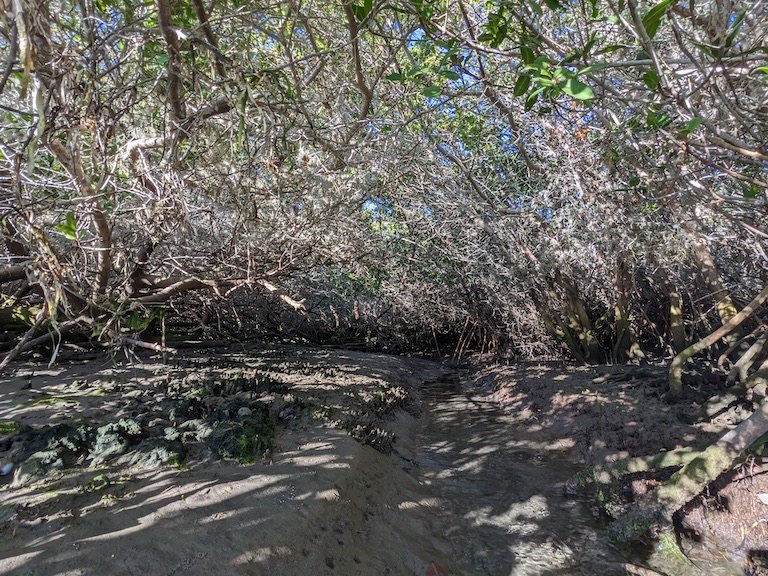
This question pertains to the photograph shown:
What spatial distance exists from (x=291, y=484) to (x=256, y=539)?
741mm

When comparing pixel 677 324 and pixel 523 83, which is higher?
pixel 523 83

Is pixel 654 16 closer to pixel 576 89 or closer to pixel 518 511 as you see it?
pixel 576 89

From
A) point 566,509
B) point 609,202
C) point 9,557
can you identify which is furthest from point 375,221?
point 9,557

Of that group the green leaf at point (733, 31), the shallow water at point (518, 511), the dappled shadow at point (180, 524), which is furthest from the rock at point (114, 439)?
the green leaf at point (733, 31)

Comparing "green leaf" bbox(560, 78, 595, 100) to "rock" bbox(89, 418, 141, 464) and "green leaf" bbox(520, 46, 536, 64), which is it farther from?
"rock" bbox(89, 418, 141, 464)

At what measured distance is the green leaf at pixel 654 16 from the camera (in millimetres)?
2135

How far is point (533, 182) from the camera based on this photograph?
26.6ft

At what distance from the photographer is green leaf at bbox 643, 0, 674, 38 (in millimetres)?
2135

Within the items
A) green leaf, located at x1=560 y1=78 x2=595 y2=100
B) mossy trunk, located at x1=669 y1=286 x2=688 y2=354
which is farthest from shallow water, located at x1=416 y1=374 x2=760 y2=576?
green leaf, located at x1=560 y1=78 x2=595 y2=100

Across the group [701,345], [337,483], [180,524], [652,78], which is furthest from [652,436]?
[180,524]

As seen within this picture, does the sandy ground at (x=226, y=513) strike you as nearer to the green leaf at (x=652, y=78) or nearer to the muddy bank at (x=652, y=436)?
the muddy bank at (x=652, y=436)

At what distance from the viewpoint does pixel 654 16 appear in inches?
89.3

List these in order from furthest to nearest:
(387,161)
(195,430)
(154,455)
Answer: (387,161) < (195,430) < (154,455)

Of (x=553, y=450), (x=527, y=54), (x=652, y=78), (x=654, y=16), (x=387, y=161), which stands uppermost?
(x=387, y=161)
